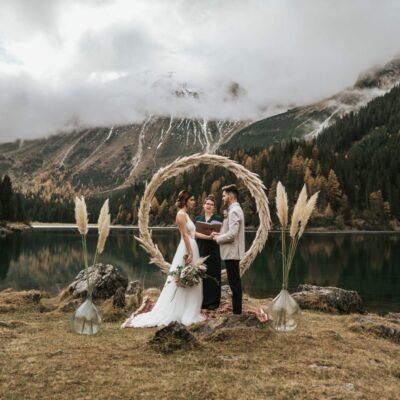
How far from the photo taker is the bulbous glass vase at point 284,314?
10484mm

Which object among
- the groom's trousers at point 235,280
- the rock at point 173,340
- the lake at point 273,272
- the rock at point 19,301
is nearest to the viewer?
the rock at point 173,340

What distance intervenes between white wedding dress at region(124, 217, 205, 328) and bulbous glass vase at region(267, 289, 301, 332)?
2.16 m

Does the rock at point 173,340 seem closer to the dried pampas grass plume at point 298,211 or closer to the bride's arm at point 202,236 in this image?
the dried pampas grass plume at point 298,211

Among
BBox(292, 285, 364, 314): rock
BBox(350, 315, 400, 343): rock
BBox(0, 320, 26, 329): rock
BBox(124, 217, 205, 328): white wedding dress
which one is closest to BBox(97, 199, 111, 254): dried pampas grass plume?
BBox(124, 217, 205, 328): white wedding dress

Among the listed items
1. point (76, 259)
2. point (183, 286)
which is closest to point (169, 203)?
point (76, 259)

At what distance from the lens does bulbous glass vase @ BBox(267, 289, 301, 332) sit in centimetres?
1048

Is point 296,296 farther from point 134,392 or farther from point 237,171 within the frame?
point 134,392

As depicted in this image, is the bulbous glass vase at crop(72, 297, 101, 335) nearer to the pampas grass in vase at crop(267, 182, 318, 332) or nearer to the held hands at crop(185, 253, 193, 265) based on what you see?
the held hands at crop(185, 253, 193, 265)

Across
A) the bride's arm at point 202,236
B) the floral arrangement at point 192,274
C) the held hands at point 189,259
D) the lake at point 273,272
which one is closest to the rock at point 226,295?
the held hands at point 189,259

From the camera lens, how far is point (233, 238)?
35.7ft

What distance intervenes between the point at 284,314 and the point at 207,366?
3.46 meters

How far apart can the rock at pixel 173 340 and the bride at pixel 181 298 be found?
9.43ft

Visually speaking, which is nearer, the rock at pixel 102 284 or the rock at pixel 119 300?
the rock at pixel 119 300

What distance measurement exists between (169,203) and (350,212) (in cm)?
5972
